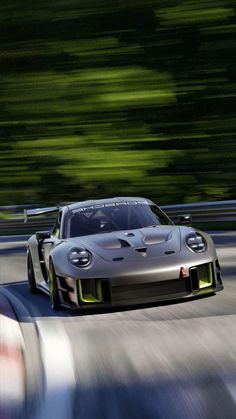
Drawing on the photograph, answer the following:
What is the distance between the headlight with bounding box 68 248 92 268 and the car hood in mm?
81

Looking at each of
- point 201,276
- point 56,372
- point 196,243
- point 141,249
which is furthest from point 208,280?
point 56,372

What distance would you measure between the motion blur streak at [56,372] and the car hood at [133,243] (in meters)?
0.86

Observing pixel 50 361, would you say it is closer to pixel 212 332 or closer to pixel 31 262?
pixel 212 332

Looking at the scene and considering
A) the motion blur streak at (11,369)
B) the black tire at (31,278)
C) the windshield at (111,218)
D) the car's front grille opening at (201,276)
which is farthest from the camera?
the black tire at (31,278)

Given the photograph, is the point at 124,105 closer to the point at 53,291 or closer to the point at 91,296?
the point at 53,291

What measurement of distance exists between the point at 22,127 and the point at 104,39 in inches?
151

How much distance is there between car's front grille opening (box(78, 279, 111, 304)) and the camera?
7582mm

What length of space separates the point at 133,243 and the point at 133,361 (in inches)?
98.9

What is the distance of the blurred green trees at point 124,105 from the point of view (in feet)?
82.7

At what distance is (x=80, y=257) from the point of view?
7793 mm

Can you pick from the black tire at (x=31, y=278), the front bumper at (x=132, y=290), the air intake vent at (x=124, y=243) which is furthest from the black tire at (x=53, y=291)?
the black tire at (x=31, y=278)

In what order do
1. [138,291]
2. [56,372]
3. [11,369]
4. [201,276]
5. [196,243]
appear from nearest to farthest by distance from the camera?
1. [56,372]
2. [11,369]
3. [138,291]
4. [201,276]
5. [196,243]

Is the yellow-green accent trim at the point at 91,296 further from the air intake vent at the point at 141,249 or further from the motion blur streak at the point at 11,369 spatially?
the motion blur streak at the point at 11,369

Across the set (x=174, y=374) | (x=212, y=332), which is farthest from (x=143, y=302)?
(x=174, y=374)
